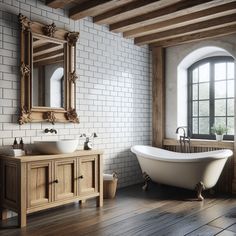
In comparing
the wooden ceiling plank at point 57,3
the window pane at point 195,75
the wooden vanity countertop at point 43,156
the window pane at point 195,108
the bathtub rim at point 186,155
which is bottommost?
the bathtub rim at point 186,155

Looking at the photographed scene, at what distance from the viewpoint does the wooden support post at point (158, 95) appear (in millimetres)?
5918

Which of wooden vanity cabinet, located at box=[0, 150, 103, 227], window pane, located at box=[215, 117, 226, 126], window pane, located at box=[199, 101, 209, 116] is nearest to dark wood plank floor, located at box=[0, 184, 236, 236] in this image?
wooden vanity cabinet, located at box=[0, 150, 103, 227]

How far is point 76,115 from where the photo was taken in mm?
4504

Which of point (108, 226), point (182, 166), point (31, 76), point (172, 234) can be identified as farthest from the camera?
point (182, 166)

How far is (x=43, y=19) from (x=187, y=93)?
3.28 metres

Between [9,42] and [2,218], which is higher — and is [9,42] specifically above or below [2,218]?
above

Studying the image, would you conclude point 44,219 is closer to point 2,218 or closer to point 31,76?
point 2,218

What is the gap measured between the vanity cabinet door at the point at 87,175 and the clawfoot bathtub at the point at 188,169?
3.60 ft

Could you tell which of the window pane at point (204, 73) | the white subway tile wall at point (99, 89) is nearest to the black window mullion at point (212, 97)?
the window pane at point (204, 73)

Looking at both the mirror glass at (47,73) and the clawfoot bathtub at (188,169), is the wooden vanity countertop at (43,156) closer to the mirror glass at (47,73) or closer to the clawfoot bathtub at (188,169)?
the mirror glass at (47,73)

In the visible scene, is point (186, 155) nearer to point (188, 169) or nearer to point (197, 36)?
point (188, 169)

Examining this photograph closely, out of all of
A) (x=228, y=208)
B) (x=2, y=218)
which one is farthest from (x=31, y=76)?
(x=228, y=208)

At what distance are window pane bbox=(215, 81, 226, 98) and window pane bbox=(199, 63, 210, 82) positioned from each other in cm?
26

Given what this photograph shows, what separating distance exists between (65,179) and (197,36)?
135 inches
